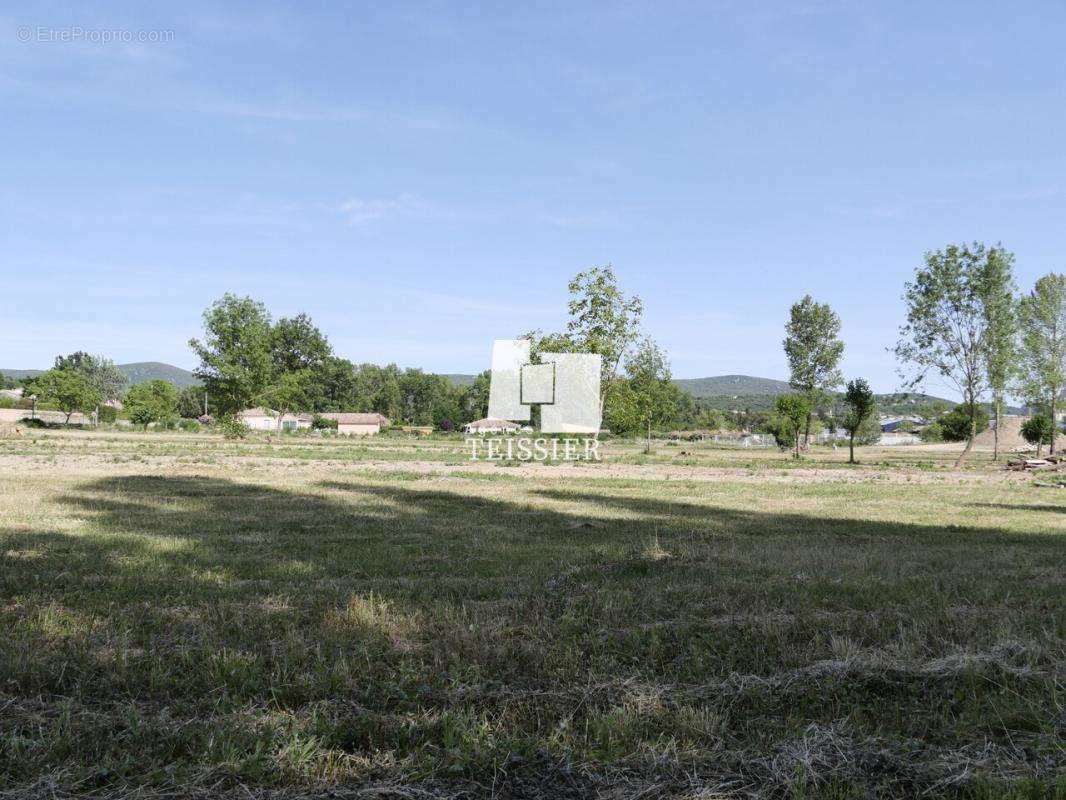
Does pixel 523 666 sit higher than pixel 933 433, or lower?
higher

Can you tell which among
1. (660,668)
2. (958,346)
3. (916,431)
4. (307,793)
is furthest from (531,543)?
(916,431)

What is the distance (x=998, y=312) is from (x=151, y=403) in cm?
11747

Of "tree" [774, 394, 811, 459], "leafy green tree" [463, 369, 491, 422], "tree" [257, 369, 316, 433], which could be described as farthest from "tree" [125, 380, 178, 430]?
"tree" [774, 394, 811, 459]

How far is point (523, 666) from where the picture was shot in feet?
17.4

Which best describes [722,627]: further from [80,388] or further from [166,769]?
[80,388]

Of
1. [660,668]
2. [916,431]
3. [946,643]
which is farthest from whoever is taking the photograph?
[916,431]

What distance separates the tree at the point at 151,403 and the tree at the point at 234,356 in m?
37.7

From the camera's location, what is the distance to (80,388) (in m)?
105

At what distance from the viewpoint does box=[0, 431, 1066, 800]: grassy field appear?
3.71 m

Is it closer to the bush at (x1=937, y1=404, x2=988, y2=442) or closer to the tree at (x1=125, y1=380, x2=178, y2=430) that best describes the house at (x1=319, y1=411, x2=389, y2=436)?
the tree at (x1=125, y1=380, x2=178, y2=430)

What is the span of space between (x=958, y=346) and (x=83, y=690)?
5344 centimetres

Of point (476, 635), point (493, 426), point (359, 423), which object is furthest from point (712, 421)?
point (476, 635)

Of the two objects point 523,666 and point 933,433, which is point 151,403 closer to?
point 523,666

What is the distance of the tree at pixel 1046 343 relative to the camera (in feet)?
188
